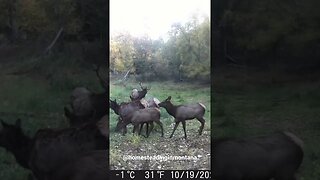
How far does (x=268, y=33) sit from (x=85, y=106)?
148 centimetres

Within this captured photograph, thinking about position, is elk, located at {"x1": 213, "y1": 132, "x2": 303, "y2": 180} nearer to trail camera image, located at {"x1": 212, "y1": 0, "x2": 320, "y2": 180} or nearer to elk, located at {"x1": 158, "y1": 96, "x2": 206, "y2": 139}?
trail camera image, located at {"x1": 212, "y1": 0, "x2": 320, "y2": 180}

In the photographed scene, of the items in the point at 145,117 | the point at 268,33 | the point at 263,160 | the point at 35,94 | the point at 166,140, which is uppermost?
the point at 268,33

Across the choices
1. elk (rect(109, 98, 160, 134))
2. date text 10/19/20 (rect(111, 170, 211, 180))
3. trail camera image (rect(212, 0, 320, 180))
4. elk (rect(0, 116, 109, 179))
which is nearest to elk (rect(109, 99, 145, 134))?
elk (rect(109, 98, 160, 134))

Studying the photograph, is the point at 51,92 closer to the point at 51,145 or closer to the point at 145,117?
the point at 51,145

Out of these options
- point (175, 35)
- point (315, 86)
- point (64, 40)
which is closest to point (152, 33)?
point (175, 35)

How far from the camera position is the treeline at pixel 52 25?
439cm

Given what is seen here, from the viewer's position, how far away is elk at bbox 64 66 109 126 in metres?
4.43

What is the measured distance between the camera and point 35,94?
4449mm

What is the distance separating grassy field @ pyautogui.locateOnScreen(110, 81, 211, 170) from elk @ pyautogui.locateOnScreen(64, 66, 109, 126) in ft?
0.38

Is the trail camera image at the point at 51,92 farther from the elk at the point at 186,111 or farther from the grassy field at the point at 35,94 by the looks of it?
the elk at the point at 186,111

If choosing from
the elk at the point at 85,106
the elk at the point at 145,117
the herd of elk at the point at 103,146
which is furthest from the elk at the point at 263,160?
the elk at the point at 85,106

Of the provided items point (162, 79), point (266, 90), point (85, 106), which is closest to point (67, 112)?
point (85, 106)

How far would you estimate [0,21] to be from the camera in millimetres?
4480

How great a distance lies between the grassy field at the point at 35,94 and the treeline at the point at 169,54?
0.32 m
